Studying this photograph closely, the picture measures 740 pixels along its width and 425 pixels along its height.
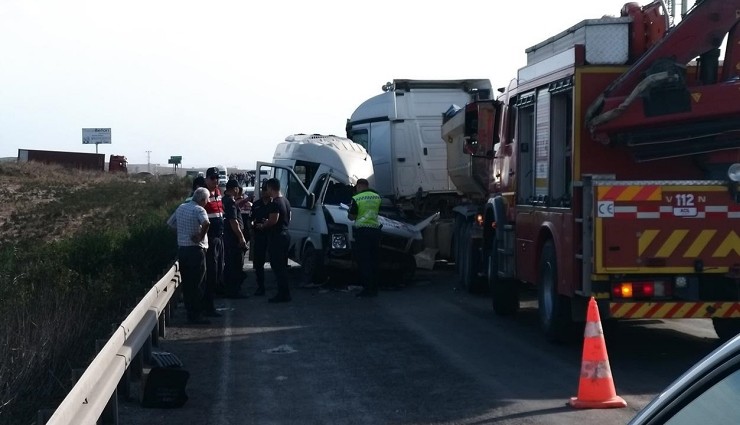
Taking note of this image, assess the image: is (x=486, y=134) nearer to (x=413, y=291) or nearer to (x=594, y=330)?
(x=413, y=291)

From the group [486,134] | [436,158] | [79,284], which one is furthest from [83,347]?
[436,158]

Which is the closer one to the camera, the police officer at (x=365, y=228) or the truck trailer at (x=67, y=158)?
the police officer at (x=365, y=228)

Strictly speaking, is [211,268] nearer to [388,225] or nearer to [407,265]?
[388,225]

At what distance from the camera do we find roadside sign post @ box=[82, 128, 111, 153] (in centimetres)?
12988

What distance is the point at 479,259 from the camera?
17000mm

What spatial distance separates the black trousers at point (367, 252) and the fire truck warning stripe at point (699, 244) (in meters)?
7.44

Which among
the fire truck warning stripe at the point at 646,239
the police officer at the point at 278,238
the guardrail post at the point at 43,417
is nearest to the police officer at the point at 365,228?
the police officer at the point at 278,238

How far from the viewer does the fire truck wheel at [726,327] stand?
38.2 feet

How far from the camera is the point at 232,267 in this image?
16859 millimetres

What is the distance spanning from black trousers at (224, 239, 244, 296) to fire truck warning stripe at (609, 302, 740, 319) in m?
7.57

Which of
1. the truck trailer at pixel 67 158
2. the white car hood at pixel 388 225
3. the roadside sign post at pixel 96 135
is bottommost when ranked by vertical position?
the white car hood at pixel 388 225

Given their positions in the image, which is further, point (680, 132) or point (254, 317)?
point (254, 317)

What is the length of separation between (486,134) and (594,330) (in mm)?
7444

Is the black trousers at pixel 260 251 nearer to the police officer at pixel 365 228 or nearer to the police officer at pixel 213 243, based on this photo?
the police officer at pixel 365 228
